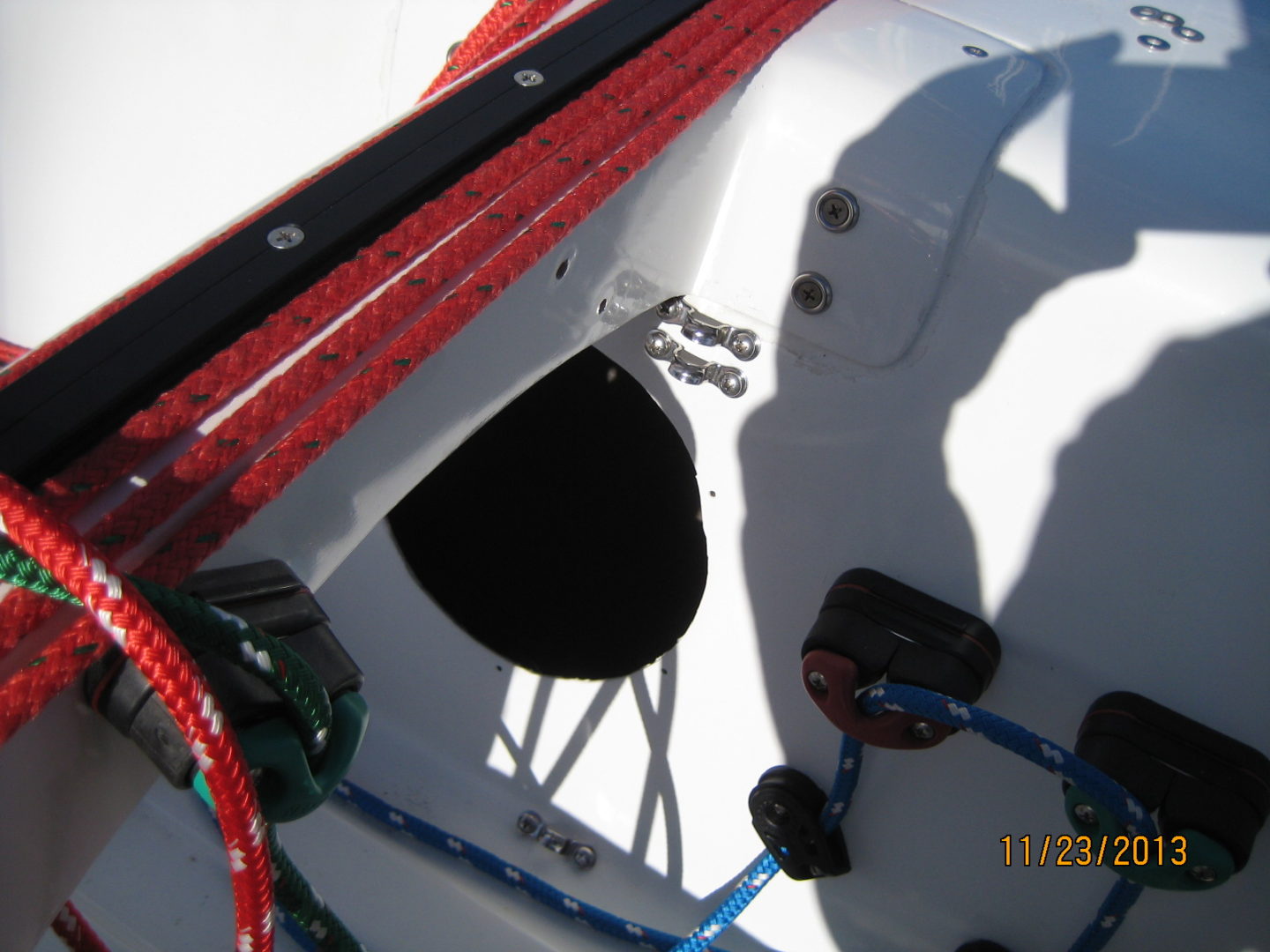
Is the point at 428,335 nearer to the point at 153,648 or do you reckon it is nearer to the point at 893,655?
the point at 153,648

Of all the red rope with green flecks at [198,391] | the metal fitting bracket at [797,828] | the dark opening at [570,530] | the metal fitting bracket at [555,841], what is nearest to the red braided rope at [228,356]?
the red rope with green flecks at [198,391]

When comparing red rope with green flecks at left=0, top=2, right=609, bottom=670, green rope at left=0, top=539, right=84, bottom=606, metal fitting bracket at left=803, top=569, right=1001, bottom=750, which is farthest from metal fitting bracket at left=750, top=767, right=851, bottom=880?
green rope at left=0, top=539, right=84, bottom=606

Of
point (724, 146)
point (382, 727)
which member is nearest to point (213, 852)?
point (382, 727)

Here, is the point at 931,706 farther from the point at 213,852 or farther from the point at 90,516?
the point at 213,852

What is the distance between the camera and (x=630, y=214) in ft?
2.49

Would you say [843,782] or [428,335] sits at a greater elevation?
[843,782]

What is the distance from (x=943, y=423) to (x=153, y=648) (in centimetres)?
64

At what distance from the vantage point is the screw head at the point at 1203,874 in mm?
749

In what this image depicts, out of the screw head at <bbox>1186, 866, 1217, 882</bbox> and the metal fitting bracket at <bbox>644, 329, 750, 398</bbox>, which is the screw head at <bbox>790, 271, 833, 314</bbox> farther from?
the screw head at <bbox>1186, 866, 1217, 882</bbox>

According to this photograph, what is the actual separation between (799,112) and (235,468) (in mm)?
562

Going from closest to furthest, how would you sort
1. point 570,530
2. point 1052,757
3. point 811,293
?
point 1052,757, point 811,293, point 570,530

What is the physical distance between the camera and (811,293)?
842 millimetres

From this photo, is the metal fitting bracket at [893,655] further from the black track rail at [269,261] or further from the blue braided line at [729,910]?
the black track rail at [269,261]

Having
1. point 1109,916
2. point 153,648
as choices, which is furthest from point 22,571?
point 1109,916
